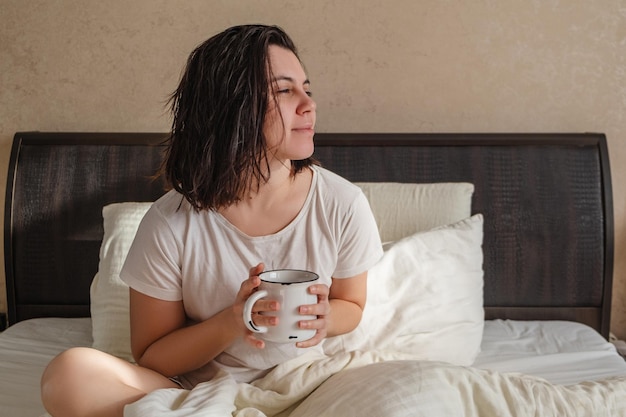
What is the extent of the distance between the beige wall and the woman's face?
2.91 ft

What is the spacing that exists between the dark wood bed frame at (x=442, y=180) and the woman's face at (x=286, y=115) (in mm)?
808

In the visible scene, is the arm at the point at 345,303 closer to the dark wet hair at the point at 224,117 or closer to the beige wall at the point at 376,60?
the dark wet hair at the point at 224,117

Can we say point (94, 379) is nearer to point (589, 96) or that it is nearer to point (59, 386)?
point (59, 386)

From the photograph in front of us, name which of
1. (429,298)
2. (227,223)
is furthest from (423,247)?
(227,223)

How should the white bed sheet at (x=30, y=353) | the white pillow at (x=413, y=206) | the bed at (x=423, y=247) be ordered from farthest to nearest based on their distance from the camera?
1. the white pillow at (x=413, y=206)
2. the bed at (x=423, y=247)
3. the white bed sheet at (x=30, y=353)

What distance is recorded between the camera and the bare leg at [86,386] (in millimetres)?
1309

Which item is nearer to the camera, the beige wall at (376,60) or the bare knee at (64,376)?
Answer: the bare knee at (64,376)

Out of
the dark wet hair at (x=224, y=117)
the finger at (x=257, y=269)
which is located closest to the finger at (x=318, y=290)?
the finger at (x=257, y=269)

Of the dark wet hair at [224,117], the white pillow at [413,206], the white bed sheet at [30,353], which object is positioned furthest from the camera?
the white pillow at [413,206]

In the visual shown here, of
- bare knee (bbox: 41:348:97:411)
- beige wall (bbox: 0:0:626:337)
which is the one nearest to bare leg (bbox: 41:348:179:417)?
bare knee (bbox: 41:348:97:411)

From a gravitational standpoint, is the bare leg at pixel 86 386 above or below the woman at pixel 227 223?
below

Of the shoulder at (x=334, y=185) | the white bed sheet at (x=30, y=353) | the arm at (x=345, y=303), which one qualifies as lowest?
the white bed sheet at (x=30, y=353)

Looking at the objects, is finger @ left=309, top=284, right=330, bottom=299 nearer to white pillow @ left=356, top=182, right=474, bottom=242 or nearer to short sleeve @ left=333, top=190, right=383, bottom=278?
short sleeve @ left=333, top=190, right=383, bottom=278

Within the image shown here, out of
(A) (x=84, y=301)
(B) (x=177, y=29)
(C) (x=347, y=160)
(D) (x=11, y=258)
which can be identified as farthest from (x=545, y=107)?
(D) (x=11, y=258)
